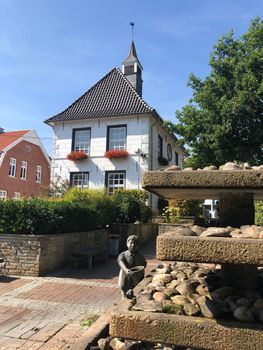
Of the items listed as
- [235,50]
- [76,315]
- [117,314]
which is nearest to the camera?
[117,314]

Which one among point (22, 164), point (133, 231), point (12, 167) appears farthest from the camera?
point (22, 164)

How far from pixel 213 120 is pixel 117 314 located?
614 inches

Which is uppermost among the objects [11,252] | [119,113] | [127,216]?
[119,113]

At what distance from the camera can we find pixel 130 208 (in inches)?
650

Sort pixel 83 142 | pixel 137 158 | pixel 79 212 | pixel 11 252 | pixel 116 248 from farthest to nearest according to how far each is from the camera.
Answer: pixel 83 142, pixel 137 158, pixel 116 248, pixel 79 212, pixel 11 252

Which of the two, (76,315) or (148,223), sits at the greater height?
(148,223)

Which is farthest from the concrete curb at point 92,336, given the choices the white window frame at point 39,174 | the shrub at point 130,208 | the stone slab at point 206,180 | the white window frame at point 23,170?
the white window frame at point 39,174

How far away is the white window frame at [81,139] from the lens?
2192 centimetres

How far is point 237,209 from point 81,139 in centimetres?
2007

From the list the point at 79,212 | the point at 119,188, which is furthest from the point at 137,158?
the point at 79,212

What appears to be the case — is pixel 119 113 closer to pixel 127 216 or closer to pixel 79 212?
pixel 127 216

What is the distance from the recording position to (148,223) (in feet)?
59.2

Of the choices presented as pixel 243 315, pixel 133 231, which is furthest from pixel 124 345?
pixel 133 231

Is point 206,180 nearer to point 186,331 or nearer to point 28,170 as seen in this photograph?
point 186,331
